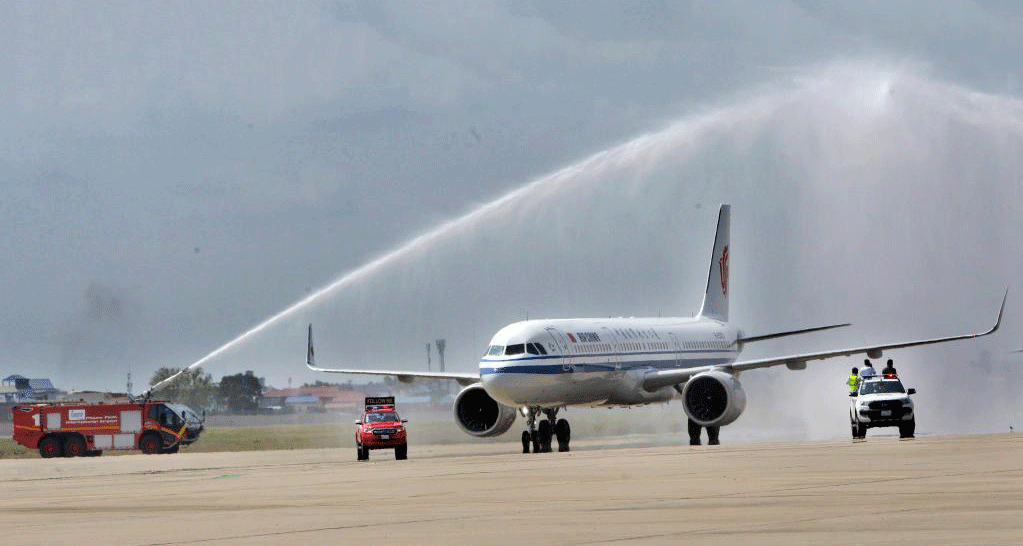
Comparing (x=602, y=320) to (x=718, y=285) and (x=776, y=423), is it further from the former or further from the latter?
(x=776, y=423)

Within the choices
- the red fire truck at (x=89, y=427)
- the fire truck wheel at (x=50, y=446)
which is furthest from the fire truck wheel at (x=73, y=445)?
the fire truck wheel at (x=50, y=446)

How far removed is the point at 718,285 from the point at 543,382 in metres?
22.5

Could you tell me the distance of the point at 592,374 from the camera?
5859cm

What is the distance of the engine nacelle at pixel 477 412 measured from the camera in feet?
199

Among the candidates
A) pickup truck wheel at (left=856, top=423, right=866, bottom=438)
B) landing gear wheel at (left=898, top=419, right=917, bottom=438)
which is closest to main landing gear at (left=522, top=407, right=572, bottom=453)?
pickup truck wheel at (left=856, top=423, right=866, bottom=438)

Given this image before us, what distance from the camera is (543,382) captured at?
55.9 meters

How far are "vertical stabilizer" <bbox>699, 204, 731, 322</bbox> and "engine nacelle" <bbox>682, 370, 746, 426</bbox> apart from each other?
15.1 metres

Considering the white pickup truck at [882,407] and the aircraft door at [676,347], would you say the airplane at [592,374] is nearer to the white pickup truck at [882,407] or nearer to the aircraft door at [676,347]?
the aircraft door at [676,347]

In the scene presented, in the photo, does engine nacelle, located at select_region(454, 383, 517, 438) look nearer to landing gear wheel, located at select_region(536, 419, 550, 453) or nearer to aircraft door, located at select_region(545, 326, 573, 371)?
landing gear wheel, located at select_region(536, 419, 550, 453)

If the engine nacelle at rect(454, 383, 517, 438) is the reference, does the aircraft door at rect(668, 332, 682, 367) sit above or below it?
above

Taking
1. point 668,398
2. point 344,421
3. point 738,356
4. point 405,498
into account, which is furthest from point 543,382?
point 344,421

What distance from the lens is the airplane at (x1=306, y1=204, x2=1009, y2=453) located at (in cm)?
5584

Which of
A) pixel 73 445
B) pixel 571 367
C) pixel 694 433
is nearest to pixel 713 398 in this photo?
pixel 694 433

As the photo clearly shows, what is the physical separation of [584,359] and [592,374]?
87 cm
